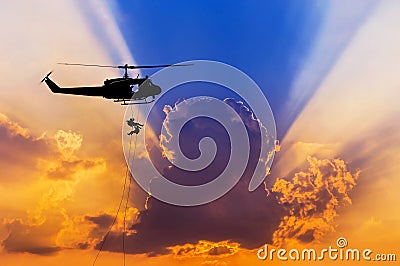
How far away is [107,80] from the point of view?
3014 inches

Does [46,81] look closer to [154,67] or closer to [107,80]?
[107,80]

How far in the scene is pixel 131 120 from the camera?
76750 mm

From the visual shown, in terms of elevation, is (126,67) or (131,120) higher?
(126,67)

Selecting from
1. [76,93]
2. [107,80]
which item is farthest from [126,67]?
[76,93]

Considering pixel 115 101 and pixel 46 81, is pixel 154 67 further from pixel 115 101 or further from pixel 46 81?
pixel 46 81

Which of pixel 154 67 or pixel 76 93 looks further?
pixel 76 93

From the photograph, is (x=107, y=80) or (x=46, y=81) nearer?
(x=107, y=80)

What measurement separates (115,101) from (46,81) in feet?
51.3

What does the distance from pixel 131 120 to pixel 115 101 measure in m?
3.65

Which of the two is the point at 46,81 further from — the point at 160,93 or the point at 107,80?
the point at 160,93

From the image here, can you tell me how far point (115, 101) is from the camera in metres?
75.1

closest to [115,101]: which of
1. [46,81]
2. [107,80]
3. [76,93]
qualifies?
[107,80]

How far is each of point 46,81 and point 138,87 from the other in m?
17.0

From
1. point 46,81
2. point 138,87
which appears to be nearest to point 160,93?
point 138,87
